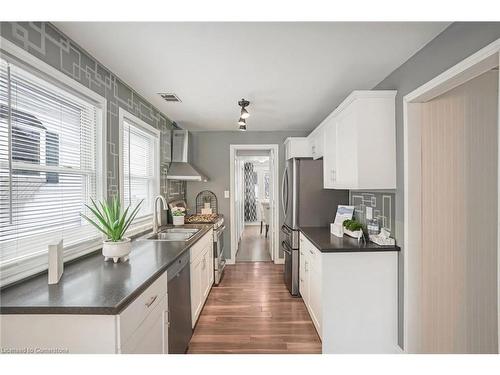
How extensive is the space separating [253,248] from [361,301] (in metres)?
3.72

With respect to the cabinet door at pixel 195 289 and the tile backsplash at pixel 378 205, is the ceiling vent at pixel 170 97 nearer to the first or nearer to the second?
the cabinet door at pixel 195 289

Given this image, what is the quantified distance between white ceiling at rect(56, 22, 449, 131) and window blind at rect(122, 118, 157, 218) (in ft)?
1.44

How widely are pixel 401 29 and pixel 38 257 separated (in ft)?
8.37

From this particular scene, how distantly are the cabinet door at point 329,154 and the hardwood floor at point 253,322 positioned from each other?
1477 millimetres

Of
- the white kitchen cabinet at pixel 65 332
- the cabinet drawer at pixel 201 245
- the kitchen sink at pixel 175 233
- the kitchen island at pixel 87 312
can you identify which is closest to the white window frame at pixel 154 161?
the kitchen sink at pixel 175 233

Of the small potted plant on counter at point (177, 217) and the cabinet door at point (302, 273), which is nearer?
→ the cabinet door at point (302, 273)

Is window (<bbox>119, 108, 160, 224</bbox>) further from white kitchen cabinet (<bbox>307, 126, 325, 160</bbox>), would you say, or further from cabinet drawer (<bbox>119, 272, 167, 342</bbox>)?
white kitchen cabinet (<bbox>307, 126, 325, 160</bbox>)

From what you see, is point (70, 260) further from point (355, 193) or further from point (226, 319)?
point (355, 193)

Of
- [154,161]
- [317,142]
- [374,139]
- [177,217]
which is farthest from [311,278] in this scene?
[154,161]

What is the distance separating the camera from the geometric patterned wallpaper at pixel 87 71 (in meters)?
1.33

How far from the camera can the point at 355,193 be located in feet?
9.57

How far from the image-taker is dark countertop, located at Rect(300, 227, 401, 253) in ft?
6.66

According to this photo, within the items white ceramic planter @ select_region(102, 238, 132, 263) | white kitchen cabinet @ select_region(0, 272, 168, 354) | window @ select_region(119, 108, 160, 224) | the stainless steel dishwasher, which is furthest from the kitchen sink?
white kitchen cabinet @ select_region(0, 272, 168, 354)

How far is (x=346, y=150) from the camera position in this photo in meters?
2.29
